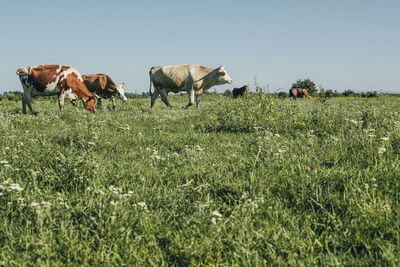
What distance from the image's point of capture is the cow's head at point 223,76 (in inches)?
671

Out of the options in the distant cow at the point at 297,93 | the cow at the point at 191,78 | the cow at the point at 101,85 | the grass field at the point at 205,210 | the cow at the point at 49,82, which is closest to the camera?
the grass field at the point at 205,210

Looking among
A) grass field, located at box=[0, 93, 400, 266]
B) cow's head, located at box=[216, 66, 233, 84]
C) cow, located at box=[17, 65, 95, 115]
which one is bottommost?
grass field, located at box=[0, 93, 400, 266]

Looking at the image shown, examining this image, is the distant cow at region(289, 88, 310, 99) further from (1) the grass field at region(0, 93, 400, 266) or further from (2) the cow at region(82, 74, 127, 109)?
(1) the grass field at region(0, 93, 400, 266)

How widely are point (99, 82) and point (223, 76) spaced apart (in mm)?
8118

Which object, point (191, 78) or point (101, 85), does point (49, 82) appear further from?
point (191, 78)

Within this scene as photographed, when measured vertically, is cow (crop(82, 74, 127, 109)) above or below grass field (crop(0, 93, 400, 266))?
above

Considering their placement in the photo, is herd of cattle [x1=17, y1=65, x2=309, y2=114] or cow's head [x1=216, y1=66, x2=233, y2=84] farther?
cow's head [x1=216, y1=66, x2=233, y2=84]

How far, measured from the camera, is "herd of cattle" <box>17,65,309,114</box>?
12.1 m

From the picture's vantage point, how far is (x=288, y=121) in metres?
7.37

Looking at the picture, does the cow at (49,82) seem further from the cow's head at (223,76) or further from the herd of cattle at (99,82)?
the cow's head at (223,76)

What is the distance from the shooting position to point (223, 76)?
1750 cm

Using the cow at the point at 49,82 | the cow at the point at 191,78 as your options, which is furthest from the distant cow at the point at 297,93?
the cow at the point at 49,82

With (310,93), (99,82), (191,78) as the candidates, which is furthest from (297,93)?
(99,82)

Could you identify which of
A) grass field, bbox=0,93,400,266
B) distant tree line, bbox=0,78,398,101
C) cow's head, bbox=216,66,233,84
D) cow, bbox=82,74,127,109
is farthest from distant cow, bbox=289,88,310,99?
grass field, bbox=0,93,400,266
